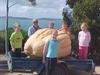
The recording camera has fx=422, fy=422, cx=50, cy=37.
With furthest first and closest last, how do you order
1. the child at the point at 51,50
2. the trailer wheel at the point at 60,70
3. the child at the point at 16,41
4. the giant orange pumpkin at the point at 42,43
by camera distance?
1. the child at the point at 16,41
2. the giant orange pumpkin at the point at 42,43
3. the trailer wheel at the point at 60,70
4. the child at the point at 51,50

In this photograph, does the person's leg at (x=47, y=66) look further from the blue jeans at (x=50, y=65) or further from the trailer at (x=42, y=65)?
the trailer at (x=42, y=65)

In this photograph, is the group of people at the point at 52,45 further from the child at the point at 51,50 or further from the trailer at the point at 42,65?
the trailer at the point at 42,65

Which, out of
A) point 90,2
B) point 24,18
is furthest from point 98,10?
point 24,18

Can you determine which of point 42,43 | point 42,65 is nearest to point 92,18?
point 42,43

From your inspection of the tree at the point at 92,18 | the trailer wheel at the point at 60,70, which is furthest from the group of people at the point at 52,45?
the tree at the point at 92,18

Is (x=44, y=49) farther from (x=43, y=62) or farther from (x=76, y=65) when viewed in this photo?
(x=76, y=65)

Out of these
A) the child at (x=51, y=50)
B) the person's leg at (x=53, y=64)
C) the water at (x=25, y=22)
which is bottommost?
the person's leg at (x=53, y=64)

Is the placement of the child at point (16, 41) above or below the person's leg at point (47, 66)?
above

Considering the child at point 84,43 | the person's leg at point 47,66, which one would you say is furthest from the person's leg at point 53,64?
the child at point 84,43

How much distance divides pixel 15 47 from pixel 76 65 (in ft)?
7.19

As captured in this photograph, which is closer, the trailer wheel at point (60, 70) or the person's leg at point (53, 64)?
the person's leg at point (53, 64)

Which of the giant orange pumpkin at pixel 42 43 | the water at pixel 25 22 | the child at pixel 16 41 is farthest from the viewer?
the water at pixel 25 22

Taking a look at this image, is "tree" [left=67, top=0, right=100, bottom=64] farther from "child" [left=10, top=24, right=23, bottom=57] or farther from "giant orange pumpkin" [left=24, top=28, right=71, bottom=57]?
"giant orange pumpkin" [left=24, top=28, right=71, bottom=57]

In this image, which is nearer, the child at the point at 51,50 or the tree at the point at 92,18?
the child at the point at 51,50
